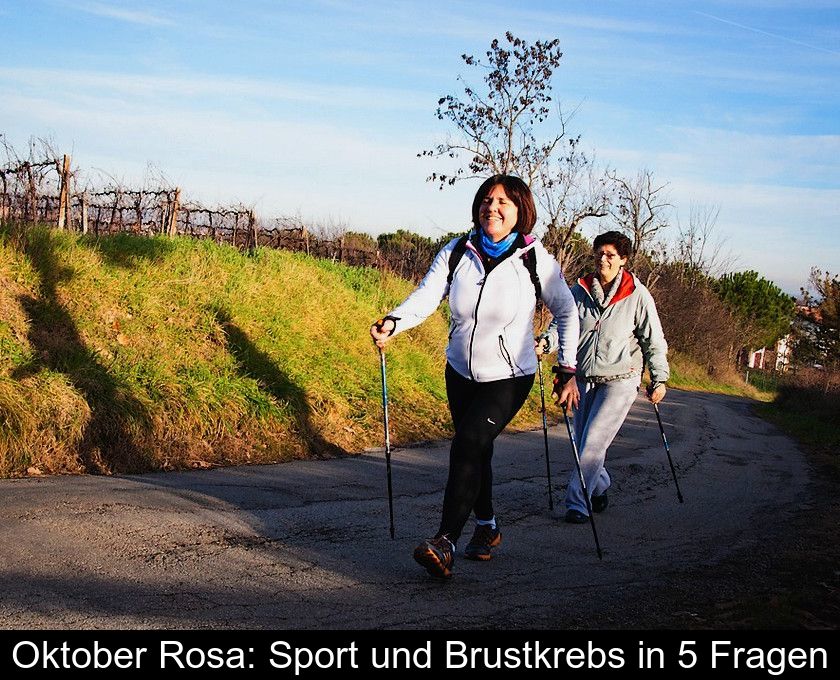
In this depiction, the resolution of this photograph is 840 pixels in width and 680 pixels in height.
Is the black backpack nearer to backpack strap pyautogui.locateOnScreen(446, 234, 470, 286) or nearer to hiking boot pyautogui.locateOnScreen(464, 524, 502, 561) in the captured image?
backpack strap pyautogui.locateOnScreen(446, 234, 470, 286)

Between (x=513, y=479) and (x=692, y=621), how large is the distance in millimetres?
5139

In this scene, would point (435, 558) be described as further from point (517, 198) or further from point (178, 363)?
point (178, 363)

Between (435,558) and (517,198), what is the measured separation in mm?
2221

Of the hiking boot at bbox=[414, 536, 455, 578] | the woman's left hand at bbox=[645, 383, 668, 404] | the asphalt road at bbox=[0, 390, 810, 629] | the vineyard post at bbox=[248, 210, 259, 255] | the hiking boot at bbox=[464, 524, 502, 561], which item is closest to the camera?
the asphalt road at bbox=[0, 390, 810, 629]

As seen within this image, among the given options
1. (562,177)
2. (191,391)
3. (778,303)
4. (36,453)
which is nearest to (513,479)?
(191,391)

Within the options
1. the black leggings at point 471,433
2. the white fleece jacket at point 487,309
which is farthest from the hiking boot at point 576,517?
the white fleece jacket at point 487,309

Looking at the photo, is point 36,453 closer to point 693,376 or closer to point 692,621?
point 692,621

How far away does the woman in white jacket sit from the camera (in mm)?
6098

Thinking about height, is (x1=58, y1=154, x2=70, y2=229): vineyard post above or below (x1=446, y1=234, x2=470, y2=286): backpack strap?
above

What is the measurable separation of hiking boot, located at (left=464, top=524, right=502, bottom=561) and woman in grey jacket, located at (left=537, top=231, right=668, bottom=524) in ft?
6.27

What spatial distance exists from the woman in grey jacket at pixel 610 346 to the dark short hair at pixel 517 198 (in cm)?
229

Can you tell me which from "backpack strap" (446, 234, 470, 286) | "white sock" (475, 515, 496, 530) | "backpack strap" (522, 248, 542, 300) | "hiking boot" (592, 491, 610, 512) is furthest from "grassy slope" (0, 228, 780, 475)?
"backpack strap" (522, 248, 542, 300)

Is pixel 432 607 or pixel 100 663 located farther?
pixel 432 607

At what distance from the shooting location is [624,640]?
4.72 m
